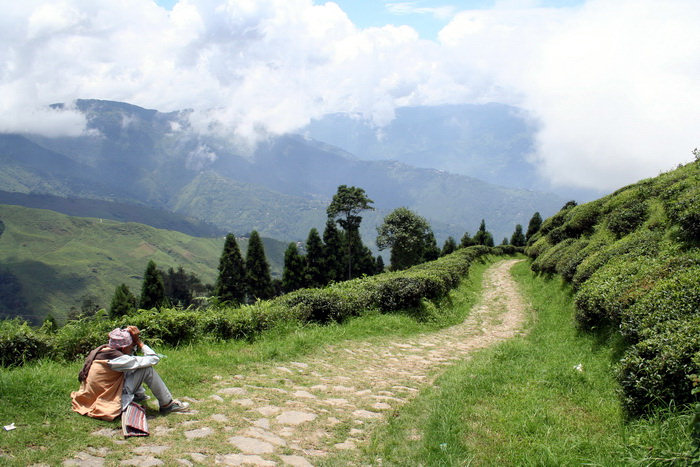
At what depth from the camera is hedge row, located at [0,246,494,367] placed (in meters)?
7.21

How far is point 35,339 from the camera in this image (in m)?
7.15

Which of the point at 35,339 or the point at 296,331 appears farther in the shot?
the point at 296,331

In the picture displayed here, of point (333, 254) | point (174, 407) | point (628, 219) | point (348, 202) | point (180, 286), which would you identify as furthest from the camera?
point (180, 286)

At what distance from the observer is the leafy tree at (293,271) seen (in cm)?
5725

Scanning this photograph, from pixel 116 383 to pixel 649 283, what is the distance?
28.7ft

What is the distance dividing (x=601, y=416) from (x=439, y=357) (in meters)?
4.43

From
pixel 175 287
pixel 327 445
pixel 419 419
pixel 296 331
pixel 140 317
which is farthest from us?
pixel 175 287

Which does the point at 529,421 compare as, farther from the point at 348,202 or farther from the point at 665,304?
the point at 348,202

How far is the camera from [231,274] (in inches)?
2201

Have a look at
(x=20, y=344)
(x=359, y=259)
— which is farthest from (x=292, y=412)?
(x=359, y=259)

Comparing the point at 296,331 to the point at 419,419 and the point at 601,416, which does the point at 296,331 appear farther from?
the point at 601,416

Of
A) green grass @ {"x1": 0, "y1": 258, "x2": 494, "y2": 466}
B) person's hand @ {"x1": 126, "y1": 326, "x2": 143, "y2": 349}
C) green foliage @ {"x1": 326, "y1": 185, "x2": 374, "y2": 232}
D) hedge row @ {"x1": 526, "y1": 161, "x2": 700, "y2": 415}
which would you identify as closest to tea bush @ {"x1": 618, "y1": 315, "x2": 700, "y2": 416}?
hedge row @ {"x1": 526, "y1": 161, "x2": 700, "y2": 415}

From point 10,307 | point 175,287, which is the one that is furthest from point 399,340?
point 10,307

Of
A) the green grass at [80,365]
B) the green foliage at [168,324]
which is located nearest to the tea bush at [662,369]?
the green grass at [80,365]
